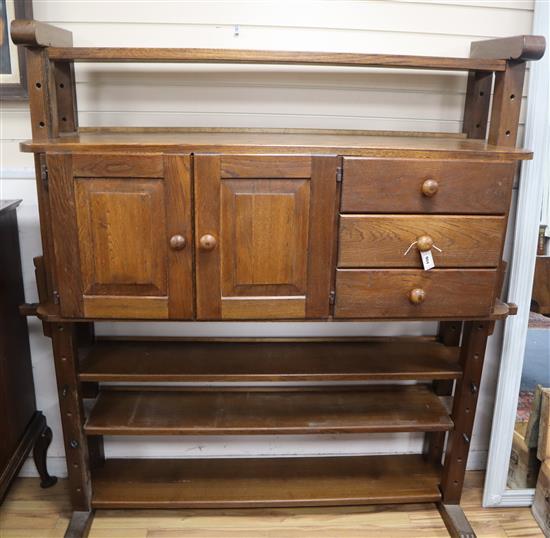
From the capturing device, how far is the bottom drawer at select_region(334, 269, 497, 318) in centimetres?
137

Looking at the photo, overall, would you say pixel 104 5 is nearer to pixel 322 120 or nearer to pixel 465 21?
pixel 322 120

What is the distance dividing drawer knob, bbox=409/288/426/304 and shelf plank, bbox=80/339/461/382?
1.05ft

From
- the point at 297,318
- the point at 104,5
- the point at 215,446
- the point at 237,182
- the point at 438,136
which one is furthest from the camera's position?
the point at 215,446

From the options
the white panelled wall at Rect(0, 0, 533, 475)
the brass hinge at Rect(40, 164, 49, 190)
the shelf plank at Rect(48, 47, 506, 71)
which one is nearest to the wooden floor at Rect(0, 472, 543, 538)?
the white panelled wall at Rect(0, 0, 533, 475)

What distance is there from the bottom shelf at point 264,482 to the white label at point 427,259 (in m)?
0.86

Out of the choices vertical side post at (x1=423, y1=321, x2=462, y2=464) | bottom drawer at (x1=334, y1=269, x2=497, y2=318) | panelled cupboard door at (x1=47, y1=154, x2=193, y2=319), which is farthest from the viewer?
vertical side post at (x1=423, y1=321, x2=462, y2=464)

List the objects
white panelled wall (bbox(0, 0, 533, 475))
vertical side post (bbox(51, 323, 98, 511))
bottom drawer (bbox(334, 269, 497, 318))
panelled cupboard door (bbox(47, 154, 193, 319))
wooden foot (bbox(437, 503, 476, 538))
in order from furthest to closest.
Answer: wooden foot (bbox(437, 503, 476, 538)) < white panelled wall (bbox(0, 0, 533, 475)) < vertical side post (bbox(51, 323, 98, 511)) < bottom drawer (bbox(334, 269, 497, 318)) < panelled cupboard door (bbox(47, 154, 193, 319))

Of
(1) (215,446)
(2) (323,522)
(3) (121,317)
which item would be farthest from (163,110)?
(2) (323,522)

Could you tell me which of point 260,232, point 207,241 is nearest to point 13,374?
point 207,241

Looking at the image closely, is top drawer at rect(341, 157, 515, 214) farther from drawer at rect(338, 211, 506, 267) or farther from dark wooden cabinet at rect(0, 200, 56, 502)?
dark wooden cabinet at rect(0, 200, 56, 502)

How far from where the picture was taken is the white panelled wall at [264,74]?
5.25 feet

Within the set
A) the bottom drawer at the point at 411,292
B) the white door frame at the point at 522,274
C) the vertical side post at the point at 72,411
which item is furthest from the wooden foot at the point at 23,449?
the white door frame at the point at 522,274

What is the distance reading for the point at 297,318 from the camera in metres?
1.40

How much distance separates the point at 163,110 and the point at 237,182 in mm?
534
